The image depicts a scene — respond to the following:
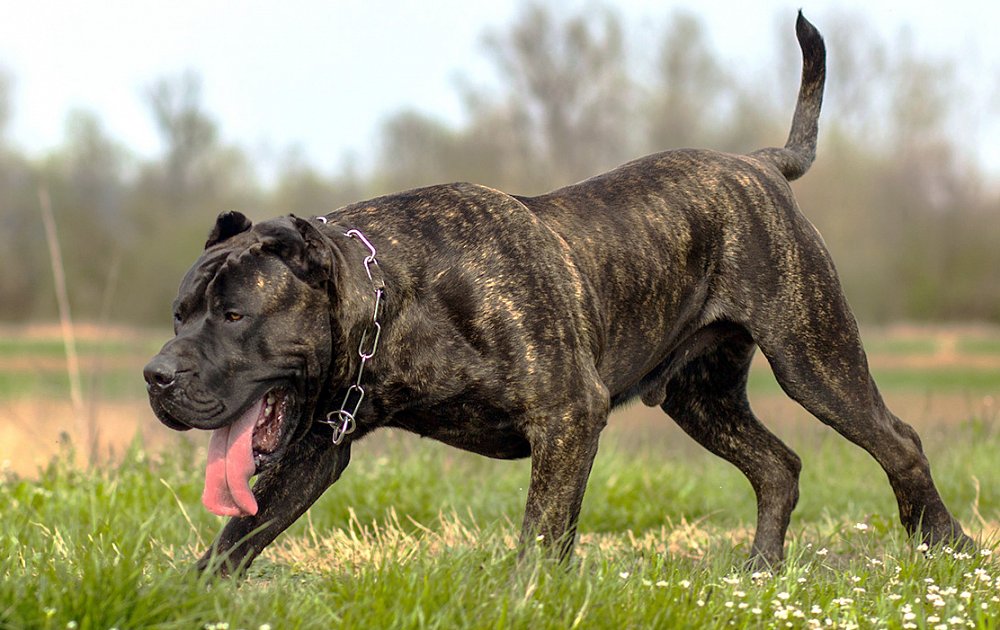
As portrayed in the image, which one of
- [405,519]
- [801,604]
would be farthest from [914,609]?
[405,519]

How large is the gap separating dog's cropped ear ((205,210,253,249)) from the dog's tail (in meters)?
2.34

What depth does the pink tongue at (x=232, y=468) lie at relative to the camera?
334 centimetres

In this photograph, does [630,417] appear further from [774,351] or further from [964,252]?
[964,252]

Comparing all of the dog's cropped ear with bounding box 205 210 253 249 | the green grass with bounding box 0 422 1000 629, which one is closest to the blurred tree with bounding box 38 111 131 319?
the green grass with bounding box 0 422 1000 629

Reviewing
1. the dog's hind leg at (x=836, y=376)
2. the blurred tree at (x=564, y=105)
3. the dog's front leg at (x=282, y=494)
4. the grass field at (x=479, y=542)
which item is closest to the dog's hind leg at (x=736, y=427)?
the grass field at (x=479, y=542)

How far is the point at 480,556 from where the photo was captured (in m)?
3.35

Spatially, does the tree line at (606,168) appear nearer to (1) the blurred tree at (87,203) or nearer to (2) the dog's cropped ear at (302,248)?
(1) the blurred tree at (87,203)

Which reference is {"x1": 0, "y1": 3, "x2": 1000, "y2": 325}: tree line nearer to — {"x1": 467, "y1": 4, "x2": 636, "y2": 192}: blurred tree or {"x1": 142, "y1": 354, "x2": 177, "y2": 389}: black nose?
{"x1": 467, "y1": 4, "x2": 636, "y2": 192}: blurred tree

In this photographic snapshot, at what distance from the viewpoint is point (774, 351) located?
4348 millimetres

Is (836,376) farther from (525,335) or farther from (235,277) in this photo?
(235,277)

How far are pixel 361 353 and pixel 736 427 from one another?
6.79 feet

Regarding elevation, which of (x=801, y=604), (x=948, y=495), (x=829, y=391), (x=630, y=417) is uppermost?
(x=829, y=391)

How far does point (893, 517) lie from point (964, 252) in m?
17.1

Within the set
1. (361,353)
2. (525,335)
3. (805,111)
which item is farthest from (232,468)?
(805,111)
